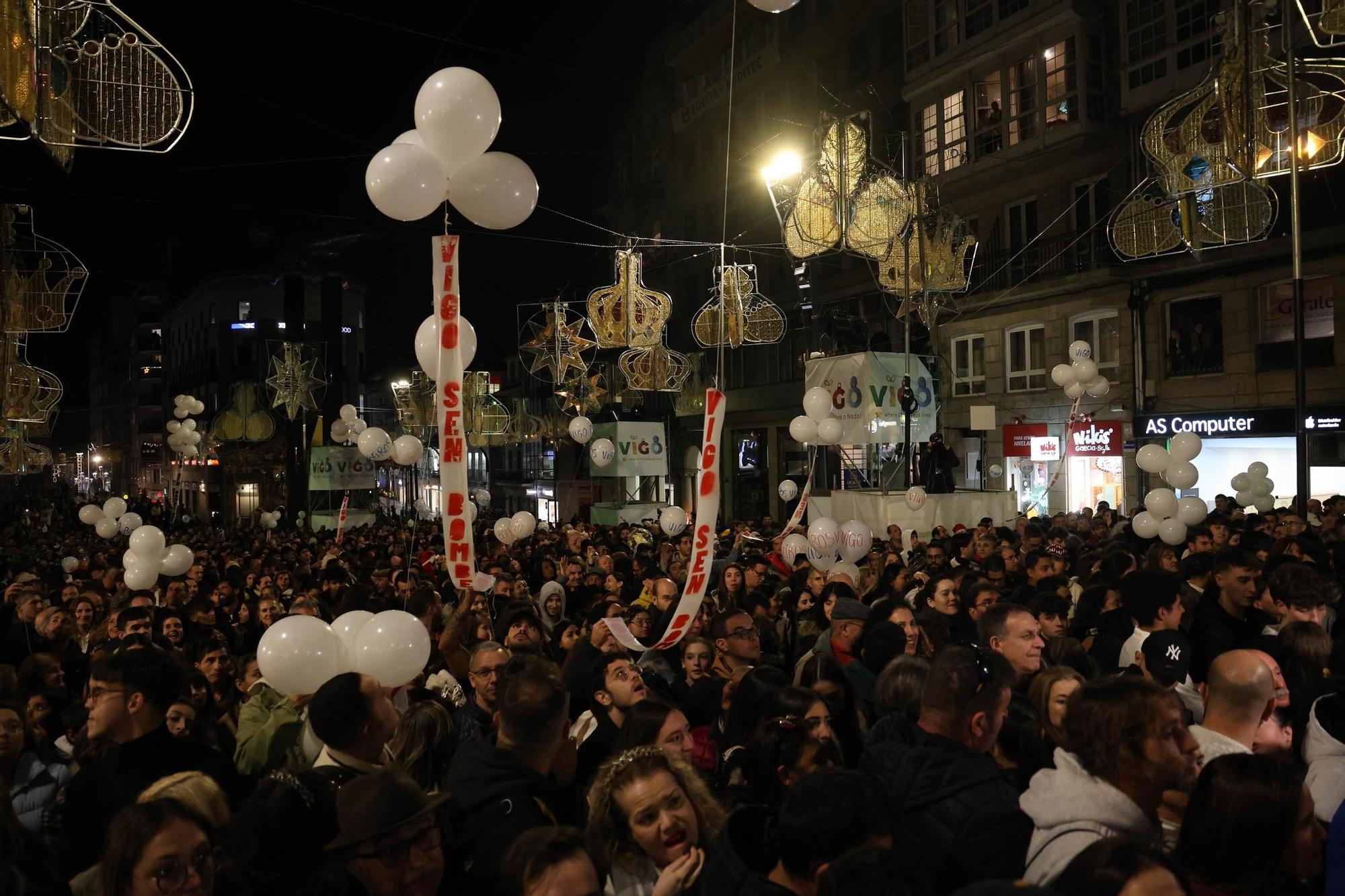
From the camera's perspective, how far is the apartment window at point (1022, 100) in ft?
73.7

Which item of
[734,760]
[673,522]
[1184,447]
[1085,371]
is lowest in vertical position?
[734,760]

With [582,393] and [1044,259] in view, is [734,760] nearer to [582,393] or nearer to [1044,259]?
[582,393]

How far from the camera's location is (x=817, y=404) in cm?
1385

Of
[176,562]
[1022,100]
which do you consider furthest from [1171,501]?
[1022,100]

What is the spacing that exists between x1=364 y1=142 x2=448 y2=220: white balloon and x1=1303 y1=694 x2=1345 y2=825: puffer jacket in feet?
17.3

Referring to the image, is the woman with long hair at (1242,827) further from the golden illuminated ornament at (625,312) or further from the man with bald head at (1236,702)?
the golden illuminated ornament at (625,312)

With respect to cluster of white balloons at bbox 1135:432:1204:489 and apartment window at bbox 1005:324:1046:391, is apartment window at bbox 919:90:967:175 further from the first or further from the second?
cluster of white balloons at bbox 1135:432:1204:489

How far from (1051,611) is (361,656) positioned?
13.9 feet

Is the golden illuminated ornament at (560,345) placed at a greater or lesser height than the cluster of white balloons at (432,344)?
greater

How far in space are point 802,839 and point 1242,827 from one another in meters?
1.13

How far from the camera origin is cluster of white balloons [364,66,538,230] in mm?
6094

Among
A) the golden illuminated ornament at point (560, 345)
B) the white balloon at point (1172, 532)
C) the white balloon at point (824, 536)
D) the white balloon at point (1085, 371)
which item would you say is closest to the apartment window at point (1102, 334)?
the white balloon at point (1085, 371)

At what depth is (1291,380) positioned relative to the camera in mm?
18406

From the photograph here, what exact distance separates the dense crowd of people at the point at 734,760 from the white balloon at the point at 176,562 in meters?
3.66
